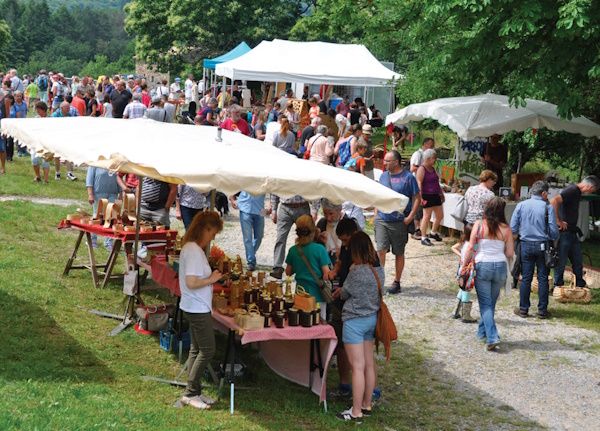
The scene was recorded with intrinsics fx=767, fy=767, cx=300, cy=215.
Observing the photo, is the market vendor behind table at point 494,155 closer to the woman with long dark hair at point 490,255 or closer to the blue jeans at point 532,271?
the blue jeans at point 532,271

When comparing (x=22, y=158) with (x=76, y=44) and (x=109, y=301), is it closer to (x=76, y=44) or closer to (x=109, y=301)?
(x=109, y=301)

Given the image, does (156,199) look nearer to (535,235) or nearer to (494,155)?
(535,235)

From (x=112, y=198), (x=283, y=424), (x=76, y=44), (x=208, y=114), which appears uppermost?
(x=76, y=44)

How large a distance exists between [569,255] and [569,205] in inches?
32.2

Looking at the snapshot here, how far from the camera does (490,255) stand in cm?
862

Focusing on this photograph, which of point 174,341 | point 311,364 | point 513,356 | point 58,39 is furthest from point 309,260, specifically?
point 58,39

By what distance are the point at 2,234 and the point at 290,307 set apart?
6.83 m

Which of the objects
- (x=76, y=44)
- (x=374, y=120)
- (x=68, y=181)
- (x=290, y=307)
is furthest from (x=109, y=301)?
(x=76, y=44)

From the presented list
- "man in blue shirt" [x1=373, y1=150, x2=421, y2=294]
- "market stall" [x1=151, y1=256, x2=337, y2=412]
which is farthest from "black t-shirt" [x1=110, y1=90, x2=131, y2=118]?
"market stall" [x1=151, y1=256, x2=337, y2=412]

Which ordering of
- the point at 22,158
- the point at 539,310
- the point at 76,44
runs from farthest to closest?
1. the point at 76,44
2. the point at 22,158
3. the point at 539,310

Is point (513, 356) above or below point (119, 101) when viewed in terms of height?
below

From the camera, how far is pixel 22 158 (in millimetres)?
19484

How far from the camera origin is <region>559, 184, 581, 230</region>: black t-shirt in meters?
10.8

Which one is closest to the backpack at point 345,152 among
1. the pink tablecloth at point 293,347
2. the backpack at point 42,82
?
the pink tablecloth at point 293,347
